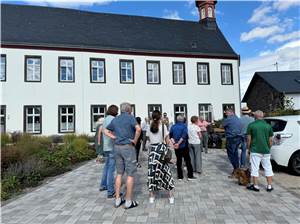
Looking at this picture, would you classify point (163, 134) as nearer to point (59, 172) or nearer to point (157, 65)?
point (59, 172)

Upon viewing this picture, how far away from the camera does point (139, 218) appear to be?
509cm

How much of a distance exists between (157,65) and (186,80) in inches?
101

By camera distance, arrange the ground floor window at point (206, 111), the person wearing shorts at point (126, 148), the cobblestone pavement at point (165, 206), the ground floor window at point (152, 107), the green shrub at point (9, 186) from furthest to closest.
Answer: the ground floor window at point (206, 111) → the ground floor window at point (152, 107) → the green shrub at point (9, 186) → the person wearing shorts at point (126, 148) → the cobblestone pavement at point (165, 206)

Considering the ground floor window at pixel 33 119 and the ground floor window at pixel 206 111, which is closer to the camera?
the ground floor window at pixel 33 119

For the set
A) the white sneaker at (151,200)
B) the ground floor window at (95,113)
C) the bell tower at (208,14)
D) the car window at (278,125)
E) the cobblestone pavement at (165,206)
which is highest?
the bell tower at (208,14)

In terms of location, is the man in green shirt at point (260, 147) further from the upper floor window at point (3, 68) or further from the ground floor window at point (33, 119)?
the upper floor window at point (3, 68)

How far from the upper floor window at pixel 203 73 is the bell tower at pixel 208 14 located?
20.2 ft

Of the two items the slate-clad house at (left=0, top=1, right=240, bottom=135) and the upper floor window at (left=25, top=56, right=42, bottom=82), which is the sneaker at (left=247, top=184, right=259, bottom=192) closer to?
the slate-clad house at (left=0, top=1, right=240, bottom=135)

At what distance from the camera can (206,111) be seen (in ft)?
81.5

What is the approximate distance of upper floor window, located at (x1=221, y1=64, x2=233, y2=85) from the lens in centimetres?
2580

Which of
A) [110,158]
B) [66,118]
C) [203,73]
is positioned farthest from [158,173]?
[203,73]

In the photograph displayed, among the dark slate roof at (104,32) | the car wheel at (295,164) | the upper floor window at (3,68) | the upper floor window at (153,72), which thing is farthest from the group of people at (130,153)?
the upper floor window at (153,72)

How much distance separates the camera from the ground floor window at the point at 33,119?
20312mm

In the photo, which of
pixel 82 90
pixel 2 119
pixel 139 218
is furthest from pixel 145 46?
pixel 139 218
